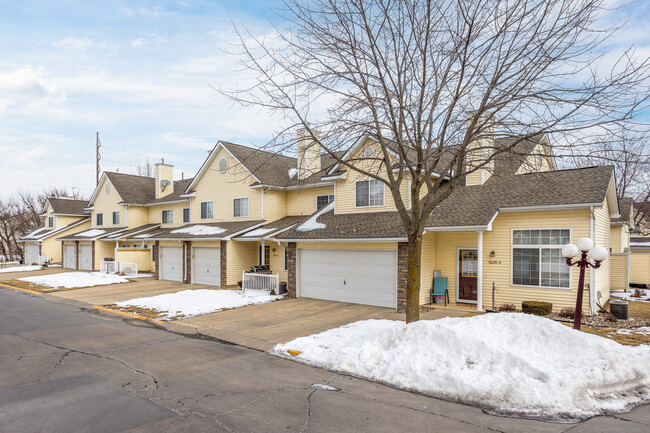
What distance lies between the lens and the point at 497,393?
651cm

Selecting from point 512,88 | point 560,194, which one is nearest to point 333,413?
point 512,88

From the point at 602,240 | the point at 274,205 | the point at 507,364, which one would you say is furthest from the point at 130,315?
the point at 602,240

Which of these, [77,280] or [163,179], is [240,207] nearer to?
[77,280]

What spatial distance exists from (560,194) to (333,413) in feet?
39.0

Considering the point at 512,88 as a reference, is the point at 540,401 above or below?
below

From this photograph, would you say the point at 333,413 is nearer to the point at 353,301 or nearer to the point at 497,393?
the point at 497,393

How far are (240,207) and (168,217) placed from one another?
33.4ft

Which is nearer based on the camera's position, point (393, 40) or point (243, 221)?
point (393, 40)

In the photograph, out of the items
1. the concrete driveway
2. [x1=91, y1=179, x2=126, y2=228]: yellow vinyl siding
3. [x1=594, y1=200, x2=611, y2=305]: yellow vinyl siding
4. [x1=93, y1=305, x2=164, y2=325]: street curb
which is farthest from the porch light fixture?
[x1=91, y1=179, x2=126, y2=228]: yellow vinyl siding

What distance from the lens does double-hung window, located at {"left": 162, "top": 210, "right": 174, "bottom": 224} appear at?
31.5 metres

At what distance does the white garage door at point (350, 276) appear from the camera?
15.8 meters

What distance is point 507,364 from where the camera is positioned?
717 cm

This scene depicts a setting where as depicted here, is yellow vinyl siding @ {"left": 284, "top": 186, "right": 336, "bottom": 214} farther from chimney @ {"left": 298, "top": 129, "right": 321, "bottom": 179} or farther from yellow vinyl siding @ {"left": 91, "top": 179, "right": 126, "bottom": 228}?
yellow vinyl siding @ {"left": 91, "top": 179, "right": 126, "bottom": 228}

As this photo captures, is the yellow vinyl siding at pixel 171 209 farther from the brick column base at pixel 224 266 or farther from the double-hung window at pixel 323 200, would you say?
the double-hung window at pixel 323 200
